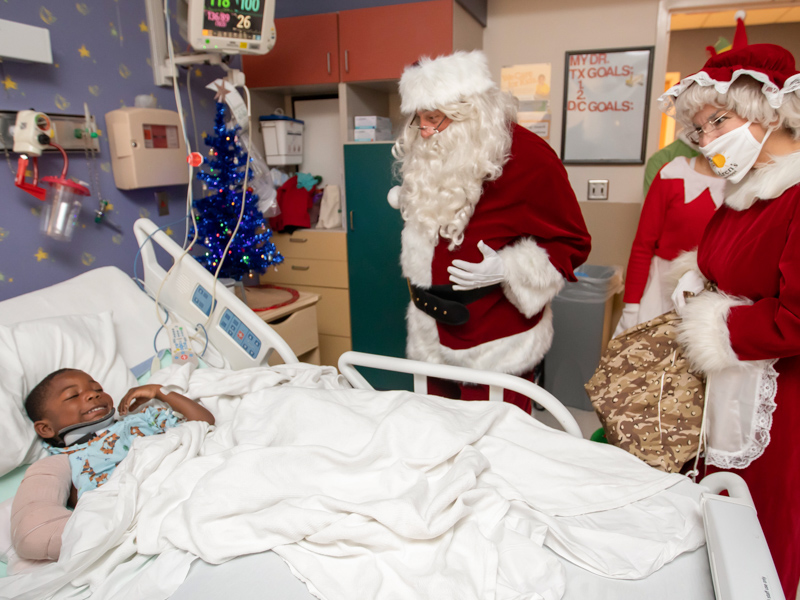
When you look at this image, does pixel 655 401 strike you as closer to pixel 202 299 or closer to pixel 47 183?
pixel 202 299

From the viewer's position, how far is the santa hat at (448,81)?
1688mm

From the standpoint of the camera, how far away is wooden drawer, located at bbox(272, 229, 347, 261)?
127 inches

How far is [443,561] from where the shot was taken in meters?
1.01

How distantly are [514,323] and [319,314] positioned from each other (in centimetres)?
185

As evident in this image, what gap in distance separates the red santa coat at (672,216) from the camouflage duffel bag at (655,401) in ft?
3.20

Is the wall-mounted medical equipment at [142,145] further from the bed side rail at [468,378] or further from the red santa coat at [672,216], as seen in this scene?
the red santa coat at [672,216]

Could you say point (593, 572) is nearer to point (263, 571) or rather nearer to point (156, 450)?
point (263, 571)

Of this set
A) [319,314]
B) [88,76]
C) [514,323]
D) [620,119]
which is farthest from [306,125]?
[514,323]

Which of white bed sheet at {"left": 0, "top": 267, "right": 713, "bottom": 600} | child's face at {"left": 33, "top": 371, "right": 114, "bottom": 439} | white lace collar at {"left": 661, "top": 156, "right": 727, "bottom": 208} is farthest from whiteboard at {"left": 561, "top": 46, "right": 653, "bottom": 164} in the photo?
child's face at {"left": 33, "top": 371, "right": 114, "bottom": 439}

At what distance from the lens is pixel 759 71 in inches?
47.2

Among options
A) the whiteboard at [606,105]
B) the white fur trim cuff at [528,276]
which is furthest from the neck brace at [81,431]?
the whiteboard at [606,105]

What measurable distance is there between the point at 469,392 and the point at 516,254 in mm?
497

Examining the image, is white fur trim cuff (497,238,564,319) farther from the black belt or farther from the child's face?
the child's face

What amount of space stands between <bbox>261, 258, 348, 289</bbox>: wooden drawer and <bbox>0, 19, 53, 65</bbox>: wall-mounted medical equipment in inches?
67.0
